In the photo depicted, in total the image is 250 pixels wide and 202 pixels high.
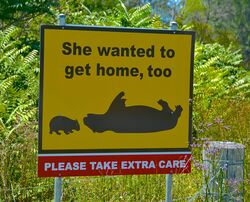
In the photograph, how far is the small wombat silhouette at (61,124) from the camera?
142 inches

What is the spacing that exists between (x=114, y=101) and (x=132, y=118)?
18 centimetres

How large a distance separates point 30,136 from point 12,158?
1.14ft

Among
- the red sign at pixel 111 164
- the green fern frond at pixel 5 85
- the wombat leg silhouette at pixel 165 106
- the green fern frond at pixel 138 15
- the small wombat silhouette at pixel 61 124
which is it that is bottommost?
the red sign at pixel 111 164

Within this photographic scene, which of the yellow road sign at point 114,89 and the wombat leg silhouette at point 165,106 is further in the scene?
the wombat leg silhouette at point 165,106

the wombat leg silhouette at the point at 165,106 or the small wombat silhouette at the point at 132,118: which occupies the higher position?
the wombat leg silhouette at the point at 165,106

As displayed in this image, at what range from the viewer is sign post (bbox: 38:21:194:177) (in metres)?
3.64

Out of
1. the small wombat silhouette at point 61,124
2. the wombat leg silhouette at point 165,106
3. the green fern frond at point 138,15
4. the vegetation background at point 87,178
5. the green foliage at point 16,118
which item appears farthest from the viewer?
the green fern frond at point 138,15

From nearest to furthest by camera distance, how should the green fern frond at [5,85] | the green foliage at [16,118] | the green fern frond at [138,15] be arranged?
the green foliage at [16,118]
the green fern frond at [5,85]
the green fern frond at [138,15]

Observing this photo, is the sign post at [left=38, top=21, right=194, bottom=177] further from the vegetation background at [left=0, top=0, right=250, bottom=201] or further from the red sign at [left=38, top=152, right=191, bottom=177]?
the vegetation background at [left=0, top=0, right=250, bottom=201]

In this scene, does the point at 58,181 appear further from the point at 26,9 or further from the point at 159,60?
the point at 26,9

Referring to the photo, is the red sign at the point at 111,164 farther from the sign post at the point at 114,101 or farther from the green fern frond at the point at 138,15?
the green fern frond at the point at 138,15

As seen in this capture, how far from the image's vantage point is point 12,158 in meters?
4.98

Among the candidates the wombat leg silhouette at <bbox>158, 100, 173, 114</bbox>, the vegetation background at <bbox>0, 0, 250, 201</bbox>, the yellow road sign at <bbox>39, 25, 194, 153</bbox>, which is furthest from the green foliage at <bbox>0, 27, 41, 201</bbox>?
the wombat leg silhouette at <bbox>158, 100, 173, 114</bbox>

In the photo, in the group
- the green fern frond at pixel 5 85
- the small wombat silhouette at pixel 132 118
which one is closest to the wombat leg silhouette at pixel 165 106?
the small wombat silhouette at pixel 132 118
